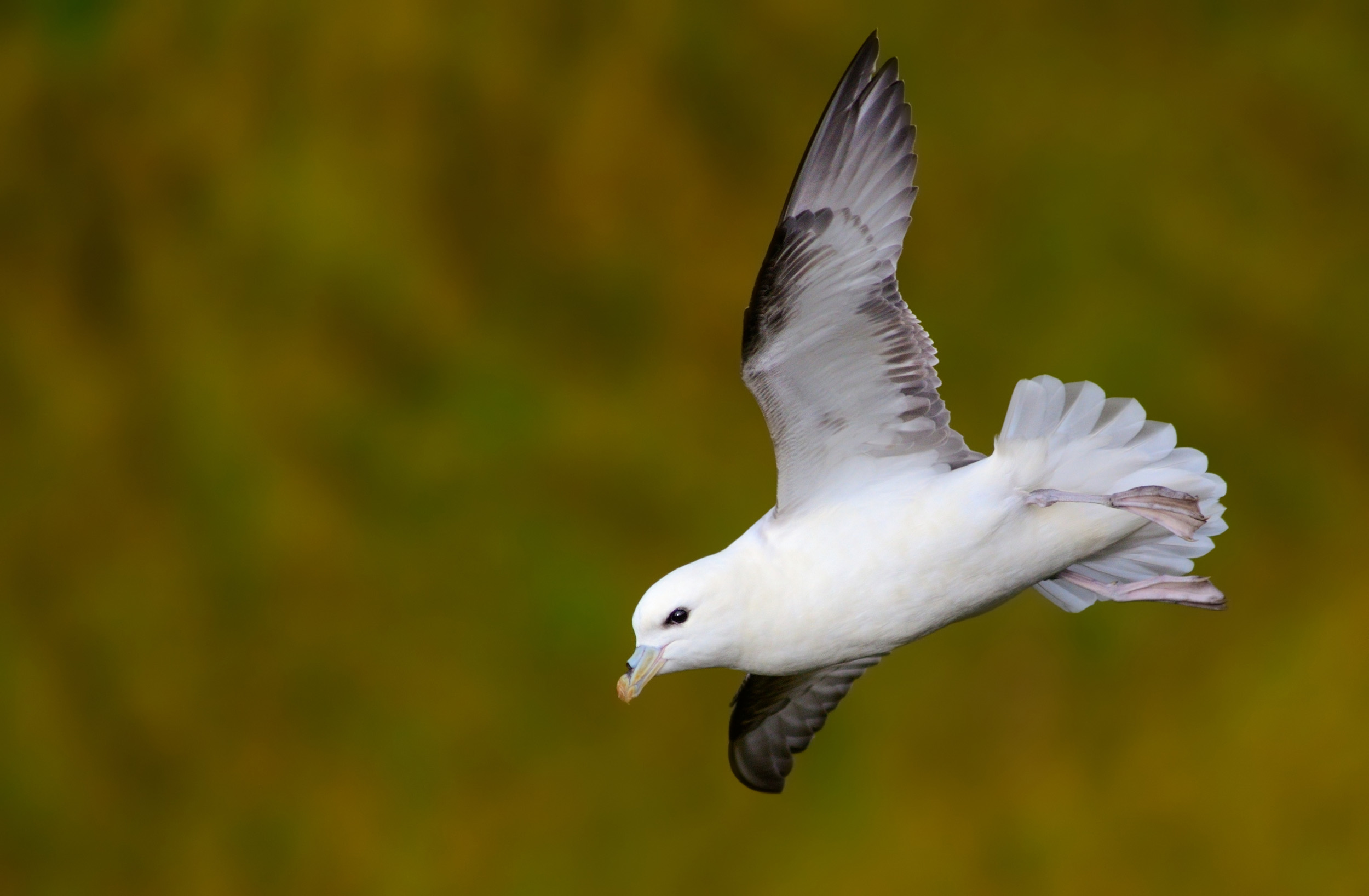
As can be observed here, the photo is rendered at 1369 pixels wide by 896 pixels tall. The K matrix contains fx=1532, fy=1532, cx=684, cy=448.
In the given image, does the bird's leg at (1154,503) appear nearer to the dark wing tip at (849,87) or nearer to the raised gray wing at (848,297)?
the raised gray wing at (848,297)

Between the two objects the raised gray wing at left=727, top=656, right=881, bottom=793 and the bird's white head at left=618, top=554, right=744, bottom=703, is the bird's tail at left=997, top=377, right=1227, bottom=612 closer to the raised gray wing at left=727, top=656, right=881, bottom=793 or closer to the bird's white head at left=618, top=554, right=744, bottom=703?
the bird's white head at left=618, top=554, right=744, bottom=703

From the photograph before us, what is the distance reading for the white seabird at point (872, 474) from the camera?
413 centimetres

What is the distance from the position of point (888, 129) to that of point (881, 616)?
1331 mm

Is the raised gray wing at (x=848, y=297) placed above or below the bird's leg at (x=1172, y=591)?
above

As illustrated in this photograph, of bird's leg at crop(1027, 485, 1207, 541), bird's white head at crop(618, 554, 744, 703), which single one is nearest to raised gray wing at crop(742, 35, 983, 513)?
bird's leg at crop(1027, 485, 1207, 541)

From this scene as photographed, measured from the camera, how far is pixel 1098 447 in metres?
4.27

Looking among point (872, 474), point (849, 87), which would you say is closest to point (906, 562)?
point (872, 474)

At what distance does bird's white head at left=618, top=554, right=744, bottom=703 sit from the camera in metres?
4.12

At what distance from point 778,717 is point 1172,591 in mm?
1477

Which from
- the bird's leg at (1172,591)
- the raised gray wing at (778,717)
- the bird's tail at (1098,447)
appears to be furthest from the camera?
the raised gray wing at (778,717)

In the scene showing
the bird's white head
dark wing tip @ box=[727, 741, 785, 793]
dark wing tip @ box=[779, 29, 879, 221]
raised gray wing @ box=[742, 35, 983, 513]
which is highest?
dark wing tip @ box=[779, 29, 879, 221]

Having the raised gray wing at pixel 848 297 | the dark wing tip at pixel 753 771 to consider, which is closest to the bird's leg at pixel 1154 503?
the raised gray wing at pixel 848 297

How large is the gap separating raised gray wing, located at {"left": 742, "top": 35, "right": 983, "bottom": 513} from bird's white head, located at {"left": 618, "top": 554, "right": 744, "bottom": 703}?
1.53 feet

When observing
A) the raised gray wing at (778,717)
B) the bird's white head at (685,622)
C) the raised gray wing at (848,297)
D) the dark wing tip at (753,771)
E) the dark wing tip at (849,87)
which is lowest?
the dark wing tip at (753,771)
